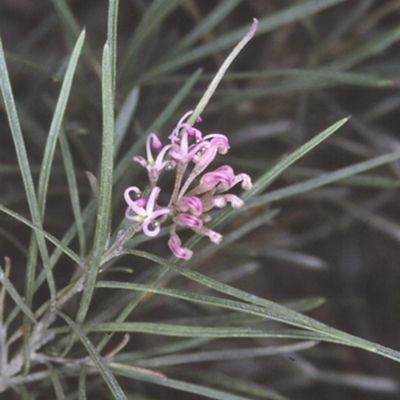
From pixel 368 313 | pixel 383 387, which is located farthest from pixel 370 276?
pixel 383 387

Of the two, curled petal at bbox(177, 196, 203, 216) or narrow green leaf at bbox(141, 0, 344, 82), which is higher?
narrow green leaf at bbox(141, 0, 344, 82)

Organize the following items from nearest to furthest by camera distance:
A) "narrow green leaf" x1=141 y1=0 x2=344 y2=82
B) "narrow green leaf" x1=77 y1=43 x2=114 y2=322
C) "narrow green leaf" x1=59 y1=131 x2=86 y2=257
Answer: "narrow green leaf" x1=77 y1=43 x2=114 y2=322, "narrow green leaf" x1=59 y1=131 x2=86 y2=257, "narrow green leaf" x1=141 y1=0 x2=344 y2=82

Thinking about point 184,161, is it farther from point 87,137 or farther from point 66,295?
point 87,137

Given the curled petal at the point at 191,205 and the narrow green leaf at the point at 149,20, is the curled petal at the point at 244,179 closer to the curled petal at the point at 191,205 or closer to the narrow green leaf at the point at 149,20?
the curled petal at the point at 191,205

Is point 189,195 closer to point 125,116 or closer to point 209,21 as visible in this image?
point 125,116

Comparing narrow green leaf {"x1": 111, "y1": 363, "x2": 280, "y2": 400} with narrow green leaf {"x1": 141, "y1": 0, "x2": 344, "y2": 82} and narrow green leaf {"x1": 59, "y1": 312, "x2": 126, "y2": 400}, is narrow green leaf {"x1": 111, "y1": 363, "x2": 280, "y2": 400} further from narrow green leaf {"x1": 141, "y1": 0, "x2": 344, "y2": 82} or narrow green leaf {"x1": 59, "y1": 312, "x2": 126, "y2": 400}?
narrow green leaf {"x1": 141, "y1": 0, "x2": 344, "y2": 82}

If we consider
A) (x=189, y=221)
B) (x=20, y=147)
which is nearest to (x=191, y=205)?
(x=189, y=221)

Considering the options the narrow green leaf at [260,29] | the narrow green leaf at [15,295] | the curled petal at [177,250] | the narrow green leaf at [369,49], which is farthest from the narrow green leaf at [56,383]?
the narrow green leaf at [369,49]

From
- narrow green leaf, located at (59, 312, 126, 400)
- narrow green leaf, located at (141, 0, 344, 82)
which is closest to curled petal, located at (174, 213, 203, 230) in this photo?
narrow green leaf, located at (59, 312, 126, 400)
